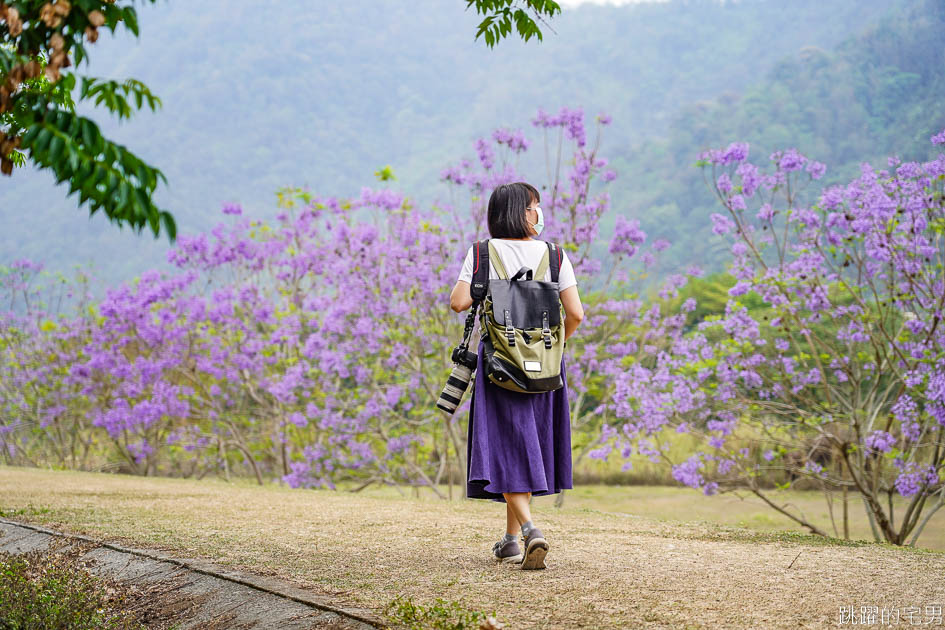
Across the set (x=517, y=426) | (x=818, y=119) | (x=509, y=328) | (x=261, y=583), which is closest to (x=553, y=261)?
(x=509, y=328)

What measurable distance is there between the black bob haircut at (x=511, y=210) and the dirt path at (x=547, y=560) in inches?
52.9

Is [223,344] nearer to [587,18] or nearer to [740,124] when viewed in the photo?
[740,124]

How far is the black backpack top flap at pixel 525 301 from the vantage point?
10.8ft

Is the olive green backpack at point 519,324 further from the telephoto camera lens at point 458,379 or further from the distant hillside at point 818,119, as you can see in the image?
the distant hillside at point 818,119

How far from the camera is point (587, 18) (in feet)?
182

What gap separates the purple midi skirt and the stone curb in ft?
2.60

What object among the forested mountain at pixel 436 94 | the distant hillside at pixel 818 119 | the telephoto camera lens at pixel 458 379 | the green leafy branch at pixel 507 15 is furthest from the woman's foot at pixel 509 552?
the forested mountain at pixel 436 94

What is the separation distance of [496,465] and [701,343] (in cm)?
390

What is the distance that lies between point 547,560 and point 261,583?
1225mm

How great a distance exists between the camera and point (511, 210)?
3.45 m

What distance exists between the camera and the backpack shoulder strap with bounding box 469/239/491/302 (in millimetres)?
3367

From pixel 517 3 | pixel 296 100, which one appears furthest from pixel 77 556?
pixel 296 100

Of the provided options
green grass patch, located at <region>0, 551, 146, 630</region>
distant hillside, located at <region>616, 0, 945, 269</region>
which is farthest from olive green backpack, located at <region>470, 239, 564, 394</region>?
distant hillside, located at <region>616, 0, 945, 269</region>

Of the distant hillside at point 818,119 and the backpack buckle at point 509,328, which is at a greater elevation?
the distant hillside at point 818,119
